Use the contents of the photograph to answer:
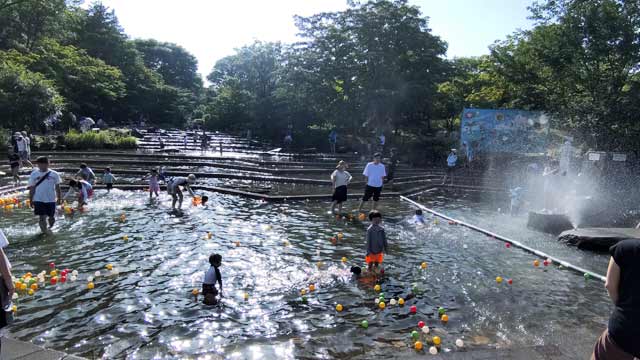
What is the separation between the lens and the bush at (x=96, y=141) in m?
30.9

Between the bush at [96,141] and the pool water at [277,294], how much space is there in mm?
20584

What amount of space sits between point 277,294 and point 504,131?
82.7 feet

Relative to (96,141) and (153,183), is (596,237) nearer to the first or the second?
(153,183)

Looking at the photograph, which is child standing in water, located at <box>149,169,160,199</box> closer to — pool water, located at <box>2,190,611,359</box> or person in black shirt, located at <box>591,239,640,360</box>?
pool water, located at <box>2,190,611,359</box>

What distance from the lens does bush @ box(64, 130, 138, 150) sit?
30.9 metres

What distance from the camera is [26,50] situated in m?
39.6

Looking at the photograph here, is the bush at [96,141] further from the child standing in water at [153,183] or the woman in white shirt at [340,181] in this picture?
the woman in white shirt at [340,181]

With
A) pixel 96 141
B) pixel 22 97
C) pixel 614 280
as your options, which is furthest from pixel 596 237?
pixel 22 97

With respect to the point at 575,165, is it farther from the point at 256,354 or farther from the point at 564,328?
the point at 256,354

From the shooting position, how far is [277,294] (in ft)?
25.1

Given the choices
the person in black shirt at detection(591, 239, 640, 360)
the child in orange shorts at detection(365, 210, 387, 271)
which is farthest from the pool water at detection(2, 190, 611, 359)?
the person in black shirt at detection(591, 239, 640, 360)

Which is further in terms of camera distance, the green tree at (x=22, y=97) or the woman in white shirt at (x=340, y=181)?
the green tree at (x=22, y=97)

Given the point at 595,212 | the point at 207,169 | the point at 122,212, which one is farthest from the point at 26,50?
the point at 595,212

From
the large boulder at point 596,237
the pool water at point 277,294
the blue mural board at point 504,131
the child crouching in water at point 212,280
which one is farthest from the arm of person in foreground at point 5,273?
the blue mural board at point 504,131
